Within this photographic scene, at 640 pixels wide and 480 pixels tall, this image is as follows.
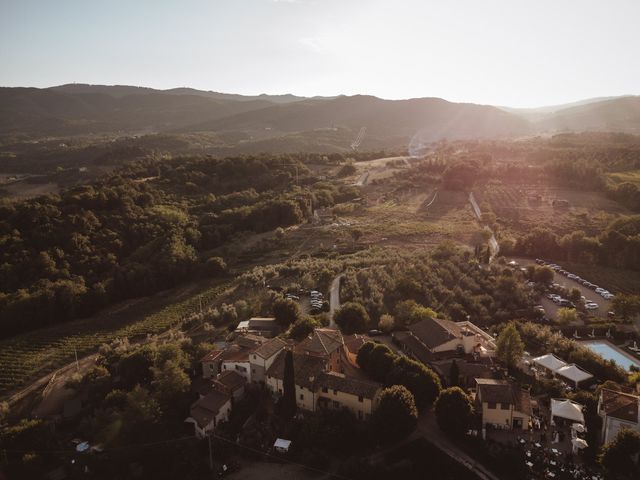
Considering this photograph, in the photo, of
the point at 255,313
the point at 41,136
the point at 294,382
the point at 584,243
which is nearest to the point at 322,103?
the point at 41,136

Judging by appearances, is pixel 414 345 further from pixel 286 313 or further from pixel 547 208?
pixel 547 208

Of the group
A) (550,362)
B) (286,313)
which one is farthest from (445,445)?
(286,313)

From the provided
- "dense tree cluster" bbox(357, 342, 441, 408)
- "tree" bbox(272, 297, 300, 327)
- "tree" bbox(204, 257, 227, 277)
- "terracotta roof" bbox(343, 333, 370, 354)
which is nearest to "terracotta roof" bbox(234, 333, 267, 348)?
"tree" bbox(272, 297, 300, 327)

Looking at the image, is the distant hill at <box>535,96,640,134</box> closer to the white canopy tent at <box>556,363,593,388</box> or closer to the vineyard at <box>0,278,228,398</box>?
the white canopy tent at <box>556,363,593,388</box>

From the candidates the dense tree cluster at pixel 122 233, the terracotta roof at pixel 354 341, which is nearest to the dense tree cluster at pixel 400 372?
the terracotta roof at pixel 354 341

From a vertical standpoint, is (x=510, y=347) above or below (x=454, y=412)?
below

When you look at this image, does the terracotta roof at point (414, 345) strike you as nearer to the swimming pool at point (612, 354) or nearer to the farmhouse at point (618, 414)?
the farmhouse at point (618, 414)
